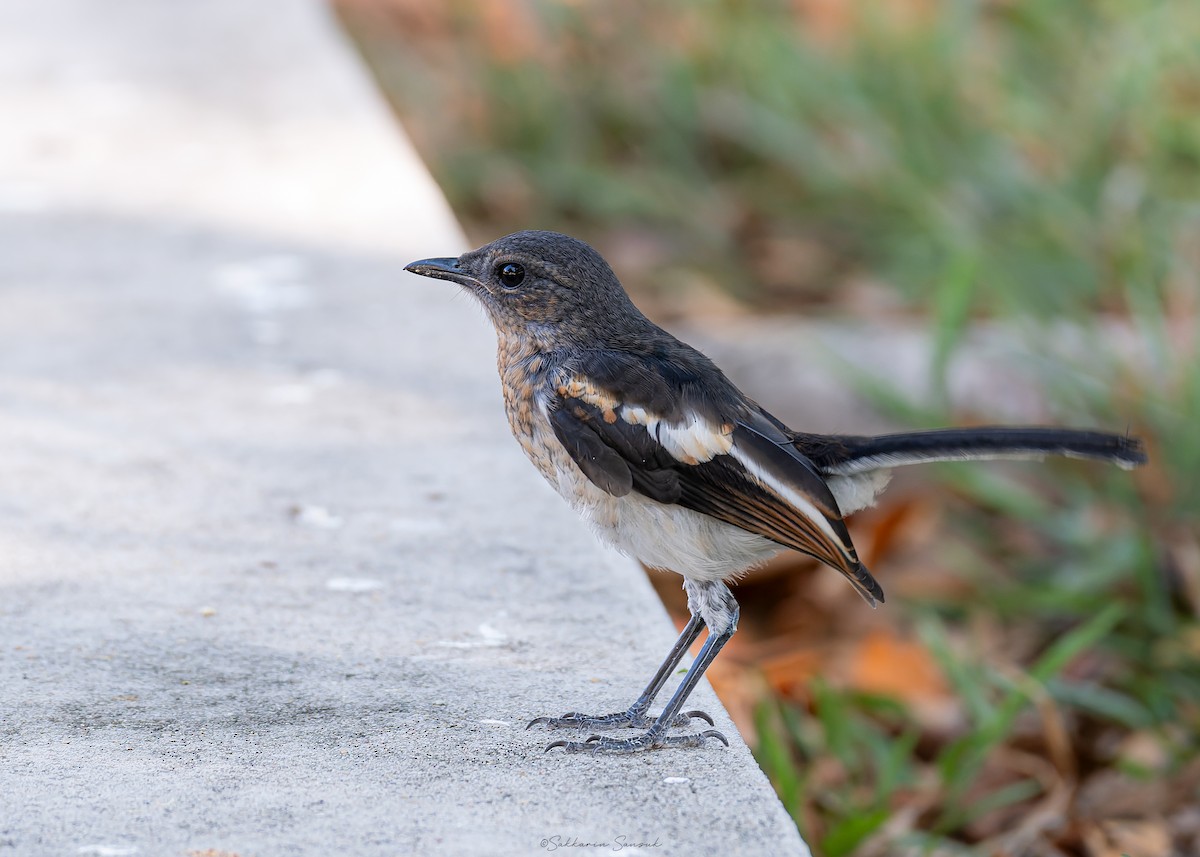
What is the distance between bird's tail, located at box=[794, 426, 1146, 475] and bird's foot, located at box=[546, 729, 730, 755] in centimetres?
55

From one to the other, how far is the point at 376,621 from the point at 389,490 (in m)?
0.65

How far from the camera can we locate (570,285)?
2.94 m

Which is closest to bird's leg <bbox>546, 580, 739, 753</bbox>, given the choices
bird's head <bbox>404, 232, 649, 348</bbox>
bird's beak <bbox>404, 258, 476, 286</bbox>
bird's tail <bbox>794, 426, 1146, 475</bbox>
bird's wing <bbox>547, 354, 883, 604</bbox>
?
bird's wing <bbox>547, 354, 883, 604</bbox>

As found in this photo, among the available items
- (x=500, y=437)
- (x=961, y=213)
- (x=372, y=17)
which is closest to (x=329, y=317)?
(x=500, y=437)

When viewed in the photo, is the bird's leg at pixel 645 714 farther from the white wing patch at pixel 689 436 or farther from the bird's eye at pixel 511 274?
the bird's eye at pixel 511 274

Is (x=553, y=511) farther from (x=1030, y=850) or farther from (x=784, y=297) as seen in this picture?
(x=784, y=297)

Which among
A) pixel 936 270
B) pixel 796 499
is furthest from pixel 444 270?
pixel 936 270

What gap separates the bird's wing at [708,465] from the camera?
2.60 m

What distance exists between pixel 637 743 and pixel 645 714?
0.11 m

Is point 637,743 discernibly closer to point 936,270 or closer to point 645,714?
point 645,714

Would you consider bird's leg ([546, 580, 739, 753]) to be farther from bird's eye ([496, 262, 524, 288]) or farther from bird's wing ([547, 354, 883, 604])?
bird's eye ([496, 262, 524, 288])

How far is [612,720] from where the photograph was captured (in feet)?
8.38

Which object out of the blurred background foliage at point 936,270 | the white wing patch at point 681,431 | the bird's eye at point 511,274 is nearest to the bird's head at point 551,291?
the bird's eye at point 511,274

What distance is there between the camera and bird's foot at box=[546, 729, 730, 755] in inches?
97.2
